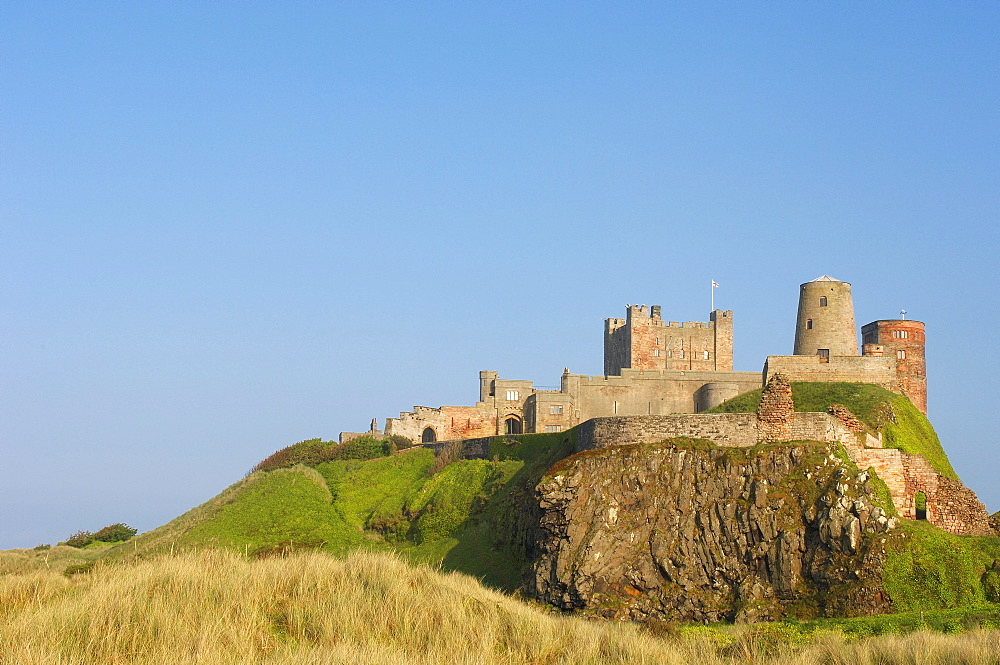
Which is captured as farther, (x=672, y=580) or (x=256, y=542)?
(x=256, y=542)

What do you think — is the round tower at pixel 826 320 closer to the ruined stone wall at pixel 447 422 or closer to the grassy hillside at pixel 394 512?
the grassy hillside at pixel 394 512

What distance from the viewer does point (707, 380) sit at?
2169 inches

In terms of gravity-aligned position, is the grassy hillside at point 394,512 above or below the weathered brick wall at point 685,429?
below

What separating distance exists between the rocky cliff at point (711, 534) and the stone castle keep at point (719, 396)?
1.44 m

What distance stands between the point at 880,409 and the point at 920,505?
5.58 m

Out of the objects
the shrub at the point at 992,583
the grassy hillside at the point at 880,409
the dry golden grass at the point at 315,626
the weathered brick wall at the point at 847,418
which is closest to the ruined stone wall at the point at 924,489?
the weathered brick wall at the point at 847,418

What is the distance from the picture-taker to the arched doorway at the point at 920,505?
3681cm

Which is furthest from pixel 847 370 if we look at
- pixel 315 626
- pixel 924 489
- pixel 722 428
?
pixel 315 626

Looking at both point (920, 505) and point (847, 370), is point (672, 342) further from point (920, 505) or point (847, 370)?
point (920, 505)

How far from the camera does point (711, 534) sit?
110ft

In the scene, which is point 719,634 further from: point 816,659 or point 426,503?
point 426,503

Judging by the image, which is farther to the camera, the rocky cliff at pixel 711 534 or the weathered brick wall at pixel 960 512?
the weathered brick wall at pixel 960 512

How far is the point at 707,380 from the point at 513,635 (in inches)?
1407

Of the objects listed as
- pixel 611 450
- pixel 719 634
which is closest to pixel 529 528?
pixel 611 450
